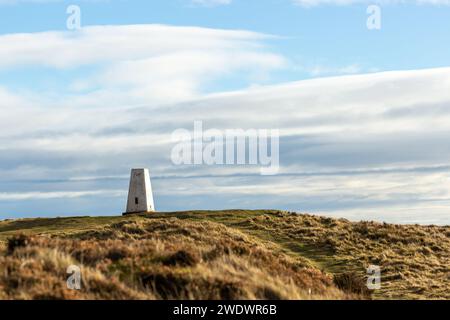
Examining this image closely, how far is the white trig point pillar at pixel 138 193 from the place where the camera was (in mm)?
51062

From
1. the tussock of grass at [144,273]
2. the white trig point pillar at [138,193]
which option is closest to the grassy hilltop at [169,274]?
the tussock of grass at [144,273]

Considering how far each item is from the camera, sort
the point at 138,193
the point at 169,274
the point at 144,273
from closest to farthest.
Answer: the point at 169,274
the point at 144,273
the point at 138,193

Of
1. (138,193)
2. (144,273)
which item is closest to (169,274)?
(144,273)

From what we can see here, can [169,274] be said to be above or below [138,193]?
below

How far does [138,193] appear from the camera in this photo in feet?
168

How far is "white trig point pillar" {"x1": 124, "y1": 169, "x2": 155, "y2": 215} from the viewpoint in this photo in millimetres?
51062

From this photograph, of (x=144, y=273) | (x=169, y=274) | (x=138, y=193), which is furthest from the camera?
(x=138, y=193)

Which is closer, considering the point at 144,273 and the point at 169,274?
the point at 169,274

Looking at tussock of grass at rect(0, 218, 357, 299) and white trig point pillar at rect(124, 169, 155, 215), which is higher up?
white trig point pillar at rect(124, 169, 155, 215)

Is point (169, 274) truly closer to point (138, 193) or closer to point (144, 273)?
point (144, 273)

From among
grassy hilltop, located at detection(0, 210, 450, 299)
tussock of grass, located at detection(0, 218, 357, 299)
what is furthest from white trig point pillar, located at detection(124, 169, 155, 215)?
tussock of grass, located at detection(0, 218, 357, 299)

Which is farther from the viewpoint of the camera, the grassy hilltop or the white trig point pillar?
the white trig point pillar

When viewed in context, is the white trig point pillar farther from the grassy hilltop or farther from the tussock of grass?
the tussock of grass
